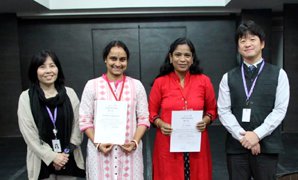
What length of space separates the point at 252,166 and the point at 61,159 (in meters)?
1.34

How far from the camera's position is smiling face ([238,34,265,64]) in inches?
78.2

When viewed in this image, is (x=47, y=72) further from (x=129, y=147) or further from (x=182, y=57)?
(x=182, y=57)

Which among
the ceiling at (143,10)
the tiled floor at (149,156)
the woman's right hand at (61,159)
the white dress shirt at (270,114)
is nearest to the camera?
the white dress shirt at (270,114)

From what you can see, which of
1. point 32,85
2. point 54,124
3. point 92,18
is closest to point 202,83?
point 54,124

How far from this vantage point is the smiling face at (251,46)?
199 cm

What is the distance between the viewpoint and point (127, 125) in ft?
6.71

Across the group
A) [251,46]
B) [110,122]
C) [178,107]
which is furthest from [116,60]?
[251,46]

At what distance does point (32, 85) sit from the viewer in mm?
2158

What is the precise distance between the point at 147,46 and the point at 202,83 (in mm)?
4693

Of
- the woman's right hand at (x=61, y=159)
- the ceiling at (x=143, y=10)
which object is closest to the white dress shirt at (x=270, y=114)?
the woman's right hand at (x=61, y=159)

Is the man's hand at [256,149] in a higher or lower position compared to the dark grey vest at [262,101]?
lower

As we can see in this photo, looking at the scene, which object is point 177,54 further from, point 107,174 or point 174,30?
point 174,30

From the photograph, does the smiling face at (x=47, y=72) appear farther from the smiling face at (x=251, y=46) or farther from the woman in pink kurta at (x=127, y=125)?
the smiling face at (x=251, y=46)

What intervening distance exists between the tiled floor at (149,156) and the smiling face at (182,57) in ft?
6.30
